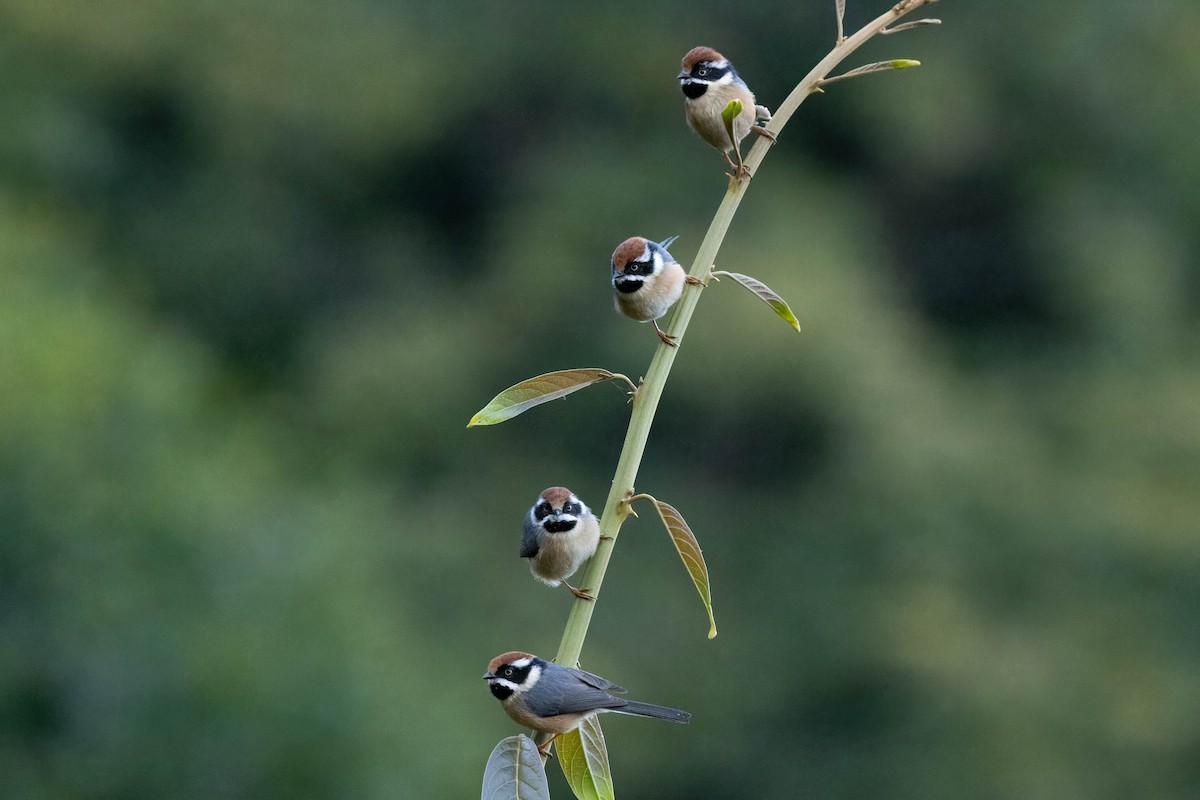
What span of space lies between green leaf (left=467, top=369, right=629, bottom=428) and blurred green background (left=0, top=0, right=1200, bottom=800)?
6692mm

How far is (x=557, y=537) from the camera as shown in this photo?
1.37m

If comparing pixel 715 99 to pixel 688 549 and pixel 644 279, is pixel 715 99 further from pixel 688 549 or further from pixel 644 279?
pixel 688 549

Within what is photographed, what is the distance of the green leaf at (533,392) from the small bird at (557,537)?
0.09 meters

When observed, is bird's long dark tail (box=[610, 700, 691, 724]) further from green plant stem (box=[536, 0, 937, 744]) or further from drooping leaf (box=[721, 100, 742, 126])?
drooping leaf (box=[721, 100, 742, 126])

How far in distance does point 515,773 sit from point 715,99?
114 centimetres

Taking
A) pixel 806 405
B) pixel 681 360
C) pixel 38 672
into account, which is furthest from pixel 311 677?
pixel 806 405

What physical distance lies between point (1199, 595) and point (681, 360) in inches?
187

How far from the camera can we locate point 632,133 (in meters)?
13.7

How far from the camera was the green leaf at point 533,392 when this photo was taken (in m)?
1.02

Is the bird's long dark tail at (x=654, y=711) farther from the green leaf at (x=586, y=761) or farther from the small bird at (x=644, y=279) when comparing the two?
the small bird at (x=644, y=279)

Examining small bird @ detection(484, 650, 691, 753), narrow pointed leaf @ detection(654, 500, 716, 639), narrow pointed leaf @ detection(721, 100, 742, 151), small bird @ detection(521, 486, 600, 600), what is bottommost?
small bird @ detection(484, 650, 691, 753)

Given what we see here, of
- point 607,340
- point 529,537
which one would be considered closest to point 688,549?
point 529,537

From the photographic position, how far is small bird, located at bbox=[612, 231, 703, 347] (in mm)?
1193

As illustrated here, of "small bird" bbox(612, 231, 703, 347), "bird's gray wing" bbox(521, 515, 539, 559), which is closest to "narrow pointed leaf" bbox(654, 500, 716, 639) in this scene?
"small bird" bbox(612, 231, 703, 347)
